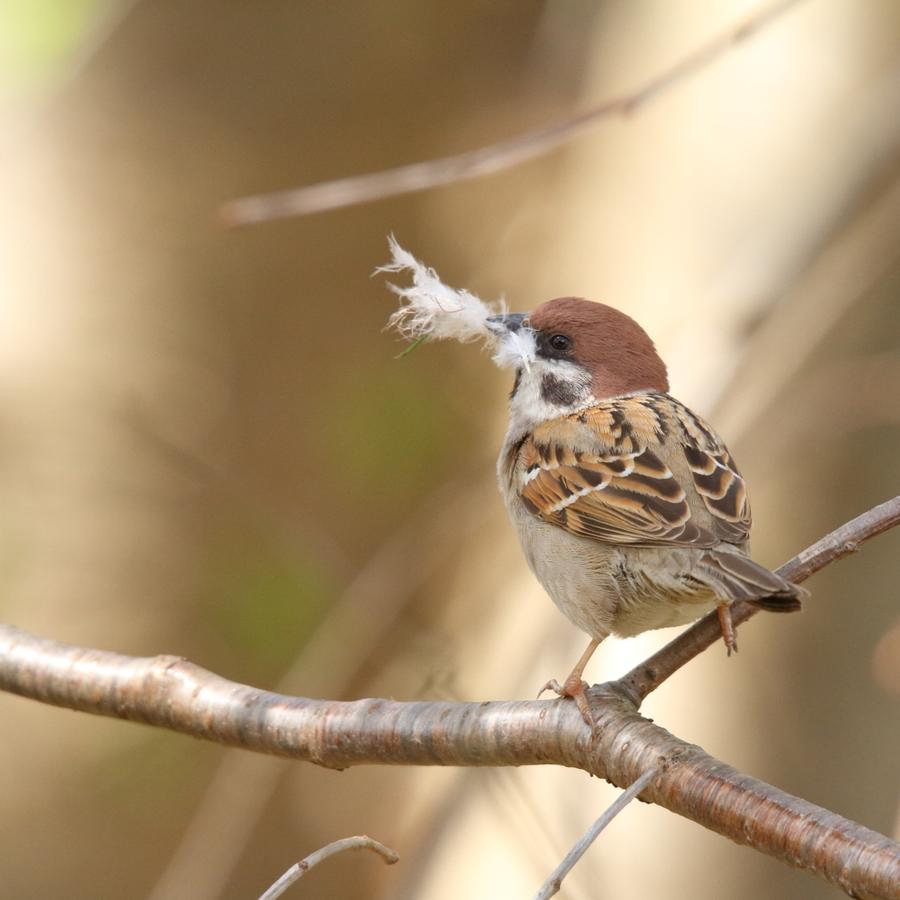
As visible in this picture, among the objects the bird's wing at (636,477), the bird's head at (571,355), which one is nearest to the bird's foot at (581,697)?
the bird's wing at (636,477)

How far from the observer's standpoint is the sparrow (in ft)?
8.89

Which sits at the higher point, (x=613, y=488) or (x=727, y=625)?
(x=613, y=488)

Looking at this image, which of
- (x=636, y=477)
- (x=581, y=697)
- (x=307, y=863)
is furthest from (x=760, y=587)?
(x=307, y=863)

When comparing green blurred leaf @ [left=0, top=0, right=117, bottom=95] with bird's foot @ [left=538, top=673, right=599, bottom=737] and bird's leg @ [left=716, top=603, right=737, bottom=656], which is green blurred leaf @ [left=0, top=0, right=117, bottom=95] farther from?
bird's leg @ [left=716, top=603, right=737, bottom=656]

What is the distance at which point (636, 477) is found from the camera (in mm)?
3086

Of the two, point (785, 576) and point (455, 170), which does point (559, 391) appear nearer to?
point (455, 170)

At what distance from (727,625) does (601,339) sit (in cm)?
116

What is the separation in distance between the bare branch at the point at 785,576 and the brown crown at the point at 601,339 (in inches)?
40.4

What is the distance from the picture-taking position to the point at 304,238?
5.12 metres

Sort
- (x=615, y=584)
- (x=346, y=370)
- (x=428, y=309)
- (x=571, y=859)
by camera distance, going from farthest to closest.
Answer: (x=346, y=370) → (x=428, y=309) → (x=615, y=584) → (x=571, y=859)

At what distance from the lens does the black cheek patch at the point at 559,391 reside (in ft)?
11.5

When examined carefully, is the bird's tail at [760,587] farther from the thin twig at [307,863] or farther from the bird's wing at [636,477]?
the thin twig at [307,863]

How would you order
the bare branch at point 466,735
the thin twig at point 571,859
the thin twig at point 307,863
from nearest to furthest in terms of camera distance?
the thin twig at point 571,859
the thin twig at point 307,863
the bare branch at point 466,735

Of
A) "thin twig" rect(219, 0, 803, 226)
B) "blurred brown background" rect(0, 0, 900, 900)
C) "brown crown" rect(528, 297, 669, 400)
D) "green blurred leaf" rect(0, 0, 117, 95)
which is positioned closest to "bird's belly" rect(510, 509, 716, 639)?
"brown crown" rect(528, 297, 669, 400)
